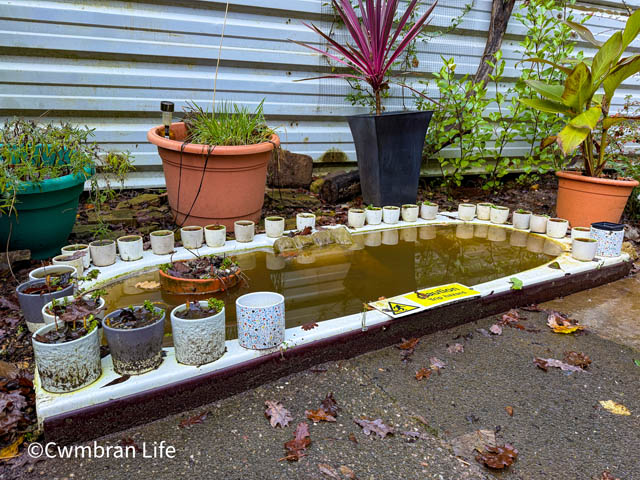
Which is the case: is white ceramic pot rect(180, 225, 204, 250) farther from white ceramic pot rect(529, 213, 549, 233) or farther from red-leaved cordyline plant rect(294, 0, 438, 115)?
white ceramic pot rect(529, 213, 549, 233)

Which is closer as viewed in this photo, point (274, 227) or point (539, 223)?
point (274, 227)

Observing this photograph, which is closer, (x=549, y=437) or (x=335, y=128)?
(x=549, y=437)

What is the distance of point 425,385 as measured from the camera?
1492 millimetres

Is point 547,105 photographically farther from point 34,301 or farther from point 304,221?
point 34,301

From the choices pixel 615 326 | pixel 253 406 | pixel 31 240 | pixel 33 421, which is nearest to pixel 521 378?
pixel 615 326

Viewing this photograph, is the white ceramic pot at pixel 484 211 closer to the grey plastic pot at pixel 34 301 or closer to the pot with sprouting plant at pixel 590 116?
the pot with sprouting plant at pixel 590 116

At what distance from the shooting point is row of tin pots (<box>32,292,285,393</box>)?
1223 mm

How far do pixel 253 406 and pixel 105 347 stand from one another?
52 centimetres

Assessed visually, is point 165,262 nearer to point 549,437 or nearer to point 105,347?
point 105,347

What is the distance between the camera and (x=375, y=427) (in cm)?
128

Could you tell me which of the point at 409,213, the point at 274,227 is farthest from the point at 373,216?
the point at 274,227

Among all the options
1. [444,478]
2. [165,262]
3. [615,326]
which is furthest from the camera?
[165,262]

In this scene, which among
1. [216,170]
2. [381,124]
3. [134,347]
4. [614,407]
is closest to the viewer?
[134,347]

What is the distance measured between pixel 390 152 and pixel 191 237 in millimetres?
1714
